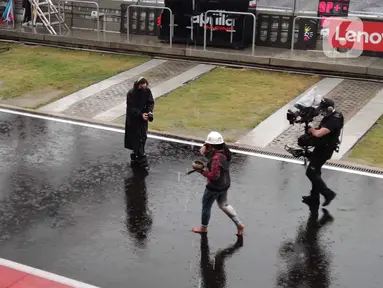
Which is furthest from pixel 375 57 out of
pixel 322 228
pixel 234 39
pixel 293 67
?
pixel 322 228

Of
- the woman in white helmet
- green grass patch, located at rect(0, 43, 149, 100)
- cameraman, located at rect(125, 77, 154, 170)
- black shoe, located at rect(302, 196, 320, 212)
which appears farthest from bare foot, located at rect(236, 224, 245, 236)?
green grass patch, located at rect(0, 43, 149, 100)

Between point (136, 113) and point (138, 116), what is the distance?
0.24 ft

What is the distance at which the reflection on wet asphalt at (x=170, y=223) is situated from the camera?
729cm

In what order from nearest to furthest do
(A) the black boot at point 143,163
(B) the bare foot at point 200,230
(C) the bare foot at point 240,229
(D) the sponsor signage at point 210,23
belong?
(C) the bare foot at point 240,229 < (B) the bare foot at point 200,230 < (A) the black boot at point 143,163 < (D) the sponsor signage at point 210,23

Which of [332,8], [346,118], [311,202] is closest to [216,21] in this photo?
[332,8]

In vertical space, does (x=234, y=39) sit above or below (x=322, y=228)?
above

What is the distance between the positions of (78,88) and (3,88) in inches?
74.1

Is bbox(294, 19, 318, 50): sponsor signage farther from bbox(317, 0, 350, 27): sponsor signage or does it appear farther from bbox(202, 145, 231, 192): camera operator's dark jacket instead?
bbox(202, 145, 231, 192): camera operator's dark jacket

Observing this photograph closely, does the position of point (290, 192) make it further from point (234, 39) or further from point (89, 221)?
point (234, 39)

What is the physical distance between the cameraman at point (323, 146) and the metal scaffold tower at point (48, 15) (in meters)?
13.6

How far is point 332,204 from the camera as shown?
9.12 m

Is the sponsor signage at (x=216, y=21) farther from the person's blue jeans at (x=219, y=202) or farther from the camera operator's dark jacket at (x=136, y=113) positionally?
the person's blue jeans at (x=219, y=202)

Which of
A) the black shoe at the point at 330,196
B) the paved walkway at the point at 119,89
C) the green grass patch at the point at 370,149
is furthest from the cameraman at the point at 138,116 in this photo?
the green grass patch at the point at 370,149

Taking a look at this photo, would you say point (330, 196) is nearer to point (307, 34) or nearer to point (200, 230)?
point (200, 230)
